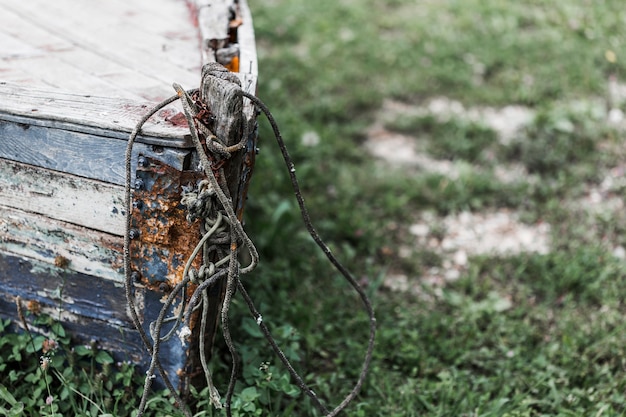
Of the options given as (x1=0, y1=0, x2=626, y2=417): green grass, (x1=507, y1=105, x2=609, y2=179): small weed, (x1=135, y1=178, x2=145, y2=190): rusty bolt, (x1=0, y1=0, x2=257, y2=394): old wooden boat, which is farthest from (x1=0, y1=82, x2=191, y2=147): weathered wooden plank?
(x1=507, y1=105, x2=609, y2=179): small weed

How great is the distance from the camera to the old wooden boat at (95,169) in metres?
1.86

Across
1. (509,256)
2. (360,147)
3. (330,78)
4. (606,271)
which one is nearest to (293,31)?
(330,78)

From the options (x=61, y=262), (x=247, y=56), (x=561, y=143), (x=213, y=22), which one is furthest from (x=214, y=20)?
(x=561, y=143)

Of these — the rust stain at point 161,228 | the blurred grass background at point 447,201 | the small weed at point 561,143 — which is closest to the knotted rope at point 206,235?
the rust stain at point 161,228

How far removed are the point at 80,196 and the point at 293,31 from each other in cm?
417

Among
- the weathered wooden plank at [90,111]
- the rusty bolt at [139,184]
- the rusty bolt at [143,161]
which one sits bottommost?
the rusty bolt at [139,184]

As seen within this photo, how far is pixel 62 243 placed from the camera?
207 cm

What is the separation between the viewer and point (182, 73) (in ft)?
7.81

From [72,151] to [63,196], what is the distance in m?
0.16

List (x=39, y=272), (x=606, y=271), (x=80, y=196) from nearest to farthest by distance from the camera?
(x=80, y=196) < (x=39, y=272) < (x=606, y=271)

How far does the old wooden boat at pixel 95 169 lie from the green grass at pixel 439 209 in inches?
16.7

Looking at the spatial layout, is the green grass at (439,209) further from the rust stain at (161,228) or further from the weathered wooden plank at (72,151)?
the weathered wooden plank at (72,151)

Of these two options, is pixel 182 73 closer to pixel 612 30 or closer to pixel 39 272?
pixel 39 272

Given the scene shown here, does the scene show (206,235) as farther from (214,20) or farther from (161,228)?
(214,20)
